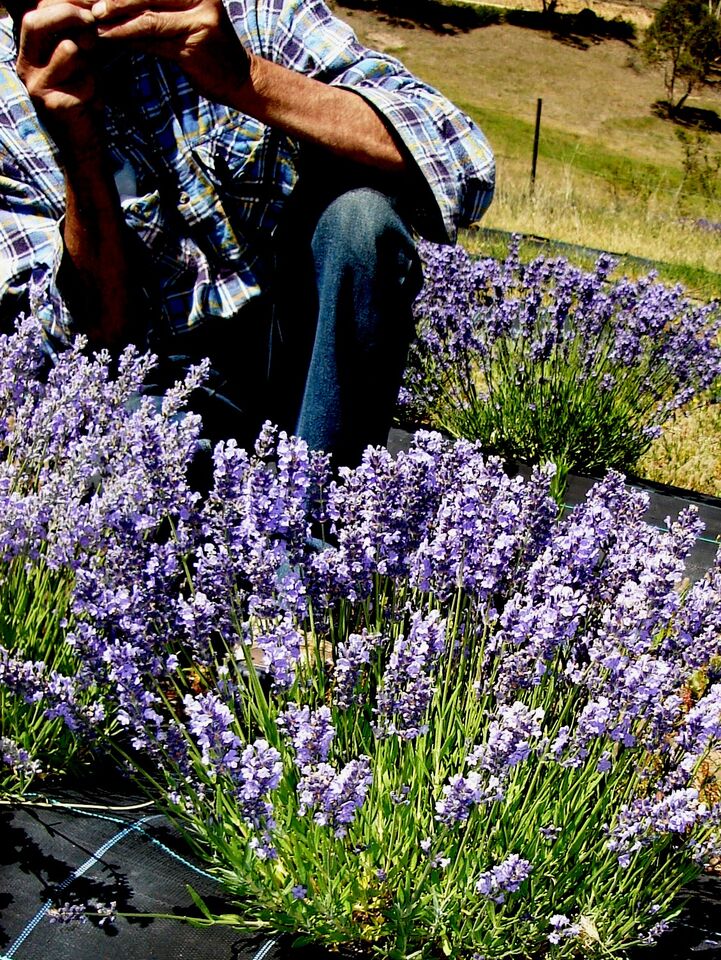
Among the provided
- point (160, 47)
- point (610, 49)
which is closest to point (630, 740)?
point (160, 47)

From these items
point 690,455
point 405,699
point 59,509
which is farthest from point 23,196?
point 690,455

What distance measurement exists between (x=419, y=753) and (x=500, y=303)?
242cm

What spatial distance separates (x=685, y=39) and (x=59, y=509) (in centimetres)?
3734

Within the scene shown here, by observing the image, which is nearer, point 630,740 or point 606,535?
point 630,740

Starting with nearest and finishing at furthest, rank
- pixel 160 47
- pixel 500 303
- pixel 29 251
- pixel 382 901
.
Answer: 1. pixel 382 901
2. pixel 160 47
3. pixel 29 251
4. pixel 500 303

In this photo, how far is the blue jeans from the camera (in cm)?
206

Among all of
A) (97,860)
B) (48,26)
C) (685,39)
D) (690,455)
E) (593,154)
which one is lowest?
(593,154)

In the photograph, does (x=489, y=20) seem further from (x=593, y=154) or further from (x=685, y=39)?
(x=593, y=154)

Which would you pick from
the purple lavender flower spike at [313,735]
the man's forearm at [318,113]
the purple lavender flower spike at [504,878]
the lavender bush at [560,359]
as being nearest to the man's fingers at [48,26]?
the man's forearm at [318,113]

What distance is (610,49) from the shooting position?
3925 cm

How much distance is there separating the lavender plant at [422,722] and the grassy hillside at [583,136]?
6925mm

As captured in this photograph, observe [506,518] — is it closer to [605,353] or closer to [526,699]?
[526,699]

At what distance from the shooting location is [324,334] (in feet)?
6.84

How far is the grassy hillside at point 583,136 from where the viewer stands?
10062 mm
